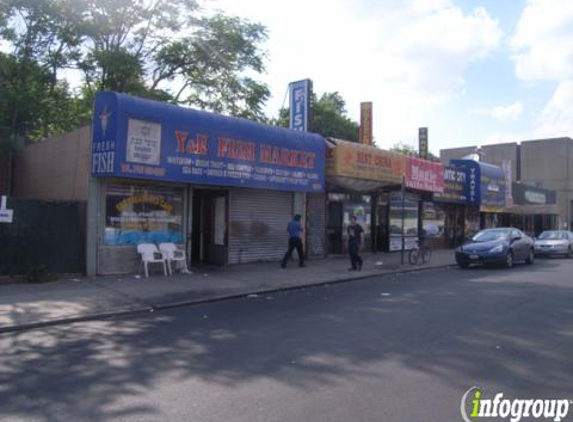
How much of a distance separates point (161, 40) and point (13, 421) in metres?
25.2

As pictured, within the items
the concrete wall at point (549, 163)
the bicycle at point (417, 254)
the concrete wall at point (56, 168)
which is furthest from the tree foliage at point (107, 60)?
the concrete wall at point (549, 163)

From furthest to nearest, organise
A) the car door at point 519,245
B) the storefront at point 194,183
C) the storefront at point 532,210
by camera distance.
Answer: the storefront at point 532,210
the car door at point 519,245
the storefront at point 194,183

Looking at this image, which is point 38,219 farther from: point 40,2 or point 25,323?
point 40,2

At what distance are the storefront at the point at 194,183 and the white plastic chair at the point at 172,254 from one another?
442 millimetres

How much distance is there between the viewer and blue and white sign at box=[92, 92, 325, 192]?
13203 mm

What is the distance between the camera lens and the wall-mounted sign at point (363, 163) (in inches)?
763

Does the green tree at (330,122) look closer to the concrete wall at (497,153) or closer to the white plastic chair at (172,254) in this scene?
the concrete wall at (497,153)

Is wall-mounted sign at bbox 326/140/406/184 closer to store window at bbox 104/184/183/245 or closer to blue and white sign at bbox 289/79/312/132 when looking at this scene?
blue and white sign at bbox 289/79/312/132

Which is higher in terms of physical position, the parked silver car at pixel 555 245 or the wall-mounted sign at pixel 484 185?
the wall-mounted sign at pixel 484 185

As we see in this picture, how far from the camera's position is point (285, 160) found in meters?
17.3

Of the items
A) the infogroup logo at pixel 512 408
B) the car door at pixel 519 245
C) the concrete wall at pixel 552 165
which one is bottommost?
the infogroup logo at pixel 512 408

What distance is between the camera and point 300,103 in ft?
68.3

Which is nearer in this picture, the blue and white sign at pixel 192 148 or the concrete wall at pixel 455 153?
the blue and white sign at pixel 192 148

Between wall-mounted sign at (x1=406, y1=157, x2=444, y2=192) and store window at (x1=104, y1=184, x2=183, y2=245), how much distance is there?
11234 mm
